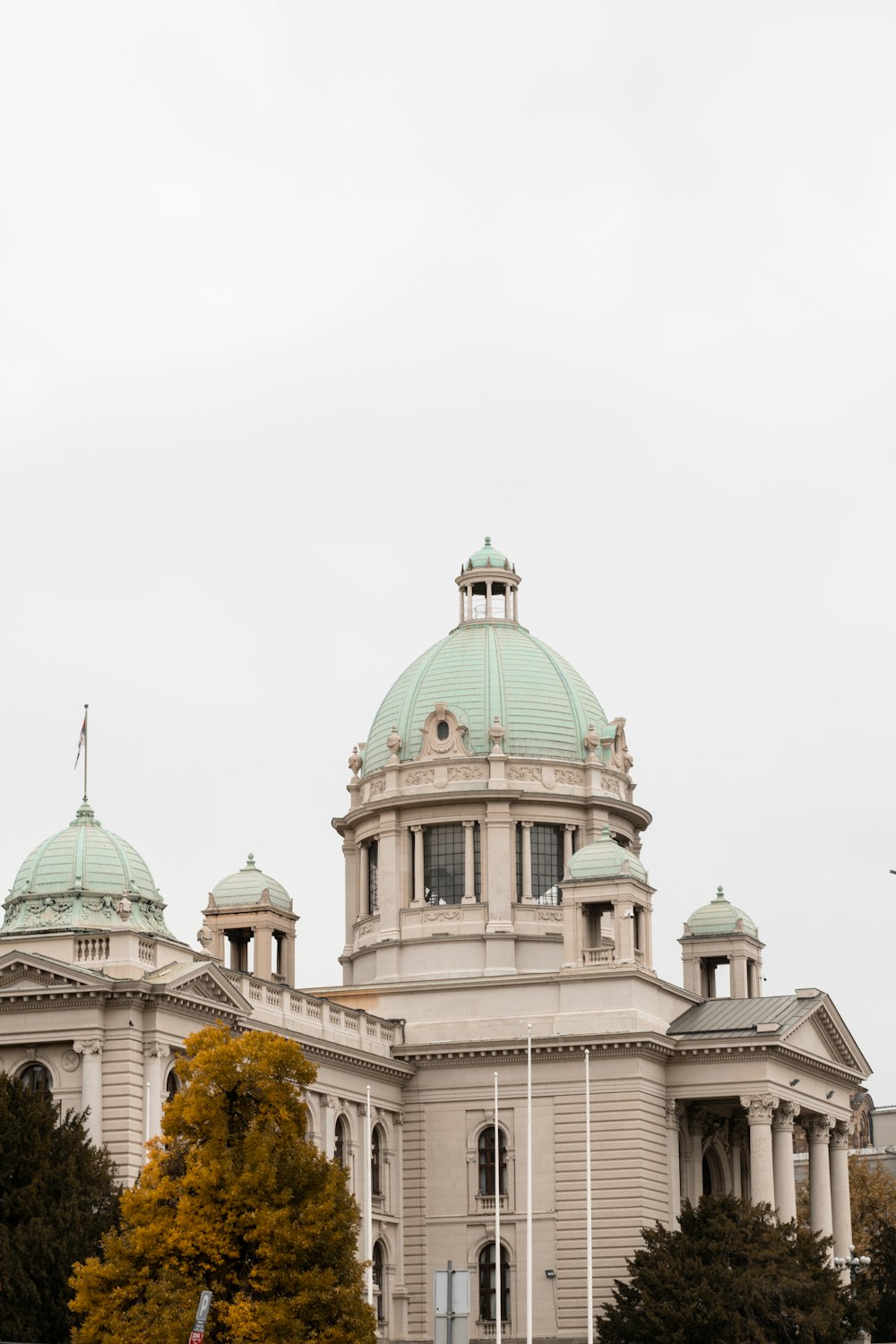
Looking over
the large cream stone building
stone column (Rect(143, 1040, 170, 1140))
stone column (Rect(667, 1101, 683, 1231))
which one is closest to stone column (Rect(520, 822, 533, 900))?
the large cream stone building

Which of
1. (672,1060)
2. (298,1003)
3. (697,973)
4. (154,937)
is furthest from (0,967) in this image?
(697,973)

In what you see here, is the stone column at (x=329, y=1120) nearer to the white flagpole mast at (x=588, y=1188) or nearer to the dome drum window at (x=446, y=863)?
the white flagpole mast at (x=588, y=1188)

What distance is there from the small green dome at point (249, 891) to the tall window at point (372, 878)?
149 inches

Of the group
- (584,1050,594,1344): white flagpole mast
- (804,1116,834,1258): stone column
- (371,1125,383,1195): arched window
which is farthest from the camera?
(804,1116,834,1258): stone column

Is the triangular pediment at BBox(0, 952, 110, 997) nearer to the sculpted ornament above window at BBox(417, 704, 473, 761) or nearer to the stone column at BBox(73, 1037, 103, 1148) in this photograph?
the stone column at BBox(73, 1037, 103, 1148)

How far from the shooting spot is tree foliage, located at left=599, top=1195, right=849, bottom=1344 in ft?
247

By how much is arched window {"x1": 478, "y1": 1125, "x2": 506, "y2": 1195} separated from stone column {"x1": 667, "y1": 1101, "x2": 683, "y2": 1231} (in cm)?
574

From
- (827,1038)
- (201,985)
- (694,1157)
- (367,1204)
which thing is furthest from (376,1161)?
(827,1038)

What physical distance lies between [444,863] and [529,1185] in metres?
18.8

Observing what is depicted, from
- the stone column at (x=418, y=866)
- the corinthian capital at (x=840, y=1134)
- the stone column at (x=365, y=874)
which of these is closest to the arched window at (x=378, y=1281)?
the stone column at (x=418, y=866)

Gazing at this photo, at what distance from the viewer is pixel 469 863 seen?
96.3 metres

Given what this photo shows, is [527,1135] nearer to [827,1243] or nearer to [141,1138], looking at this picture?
[827,1243]

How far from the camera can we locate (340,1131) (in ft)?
281

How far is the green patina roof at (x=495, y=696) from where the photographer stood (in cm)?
9888
